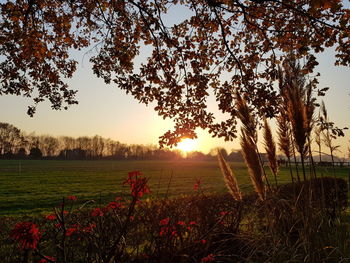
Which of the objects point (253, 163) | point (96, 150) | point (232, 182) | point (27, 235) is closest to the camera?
point (27, 235)

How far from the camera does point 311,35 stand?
5855mm

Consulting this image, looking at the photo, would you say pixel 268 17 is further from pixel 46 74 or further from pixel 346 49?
pixel 46 74

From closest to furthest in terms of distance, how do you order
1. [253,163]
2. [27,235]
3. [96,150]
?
1. [27,235]
2. [253,163]
3. [96,150]

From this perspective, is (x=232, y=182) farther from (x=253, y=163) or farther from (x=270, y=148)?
(x=270, y=148)

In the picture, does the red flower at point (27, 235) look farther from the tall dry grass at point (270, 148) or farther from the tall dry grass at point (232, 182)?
the tall dry grass at point (270, 148)

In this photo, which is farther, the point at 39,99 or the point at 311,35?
the point at 39,99

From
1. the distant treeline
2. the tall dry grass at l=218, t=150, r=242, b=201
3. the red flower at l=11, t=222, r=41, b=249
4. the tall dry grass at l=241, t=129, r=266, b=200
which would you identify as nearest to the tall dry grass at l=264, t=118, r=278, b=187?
the tall dry grass at l=241, t=129, r=266, b=200

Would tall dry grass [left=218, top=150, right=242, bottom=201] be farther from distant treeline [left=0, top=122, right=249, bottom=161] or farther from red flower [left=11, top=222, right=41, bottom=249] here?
distant treeline [left=0, top=122, right=249, bottom=161]

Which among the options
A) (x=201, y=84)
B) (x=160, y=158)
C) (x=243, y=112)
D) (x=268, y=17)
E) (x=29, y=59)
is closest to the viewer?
(x=243, y=112)

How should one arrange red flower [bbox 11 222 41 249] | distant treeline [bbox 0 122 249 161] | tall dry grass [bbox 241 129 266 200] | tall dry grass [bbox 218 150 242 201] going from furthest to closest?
distant treeline [bbox 0 122 249 161]
tall dry grass [bbox 218 150 242 201]
tall dry grass [bbox 241 129 266 200]
red flower [bbox 11 222 41 249]

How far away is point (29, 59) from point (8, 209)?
503 inches

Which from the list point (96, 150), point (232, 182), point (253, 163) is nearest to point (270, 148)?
point (253, 163)

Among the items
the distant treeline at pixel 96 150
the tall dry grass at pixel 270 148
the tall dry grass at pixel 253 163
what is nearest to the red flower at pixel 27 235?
the tall dry grass at pixel 253 163

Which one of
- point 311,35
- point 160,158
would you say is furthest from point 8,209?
point 160,158
